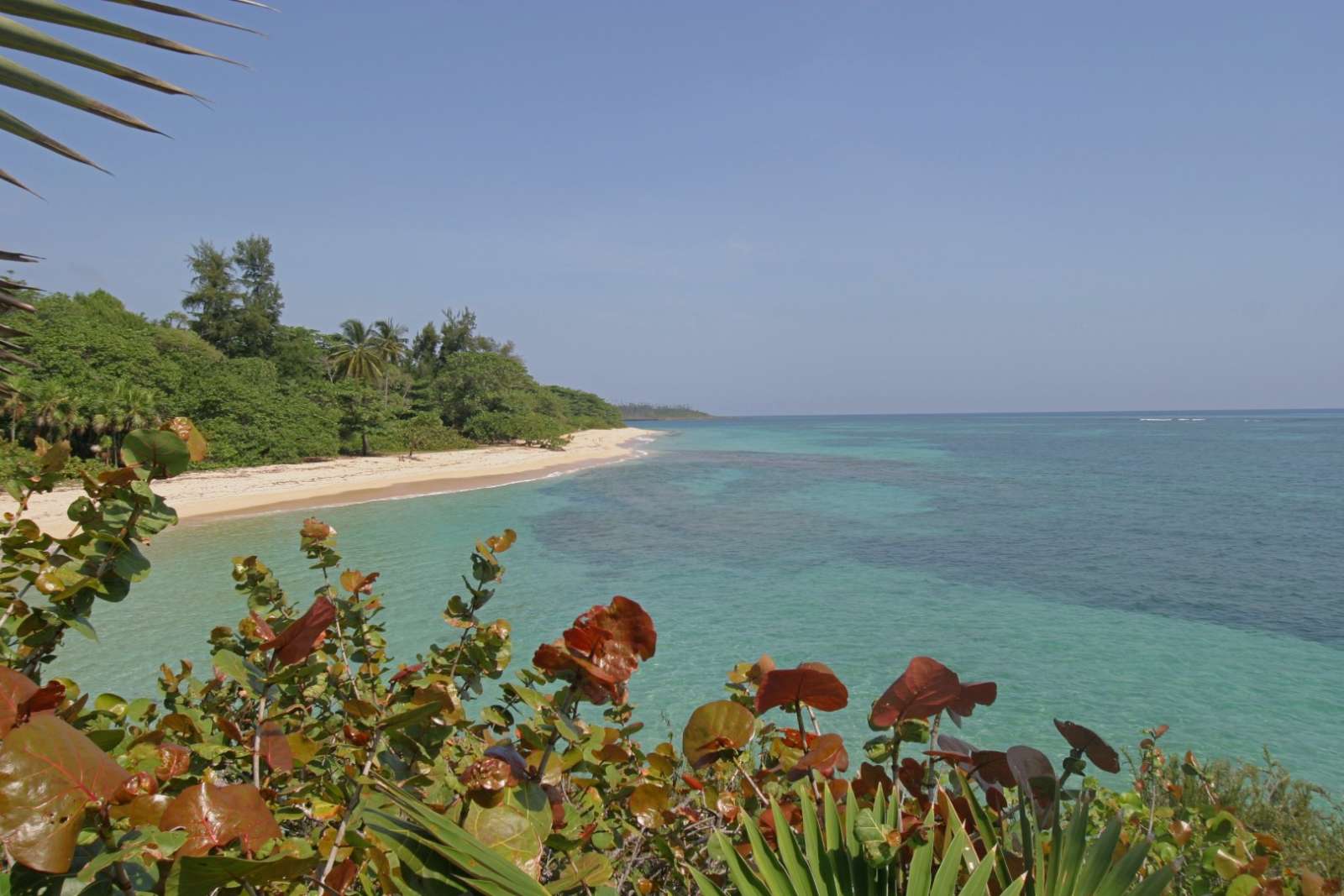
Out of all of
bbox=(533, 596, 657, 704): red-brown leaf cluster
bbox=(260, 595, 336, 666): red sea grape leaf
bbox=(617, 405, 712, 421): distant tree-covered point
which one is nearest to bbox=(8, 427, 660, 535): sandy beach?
bbox=(260, 595, 336, 666): red sea grape leaf

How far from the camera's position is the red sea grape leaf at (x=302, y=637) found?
3.30ft

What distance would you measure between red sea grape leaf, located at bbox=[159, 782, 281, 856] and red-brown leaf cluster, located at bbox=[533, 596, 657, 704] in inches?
15.5

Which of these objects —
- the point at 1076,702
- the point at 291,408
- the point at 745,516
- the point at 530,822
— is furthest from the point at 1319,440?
the point at 530,822

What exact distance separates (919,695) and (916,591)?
1242cm

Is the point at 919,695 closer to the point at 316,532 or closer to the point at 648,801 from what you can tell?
the point at 648,801

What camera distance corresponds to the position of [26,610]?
4.71 feet

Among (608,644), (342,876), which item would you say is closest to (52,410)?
(342,876)

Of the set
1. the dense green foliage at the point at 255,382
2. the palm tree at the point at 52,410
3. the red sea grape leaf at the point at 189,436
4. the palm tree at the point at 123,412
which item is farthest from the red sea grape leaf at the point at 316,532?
the palm tree at the point at 52,410

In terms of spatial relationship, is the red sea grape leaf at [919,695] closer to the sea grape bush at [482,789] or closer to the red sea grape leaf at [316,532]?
the sea grape bush at [482,789]

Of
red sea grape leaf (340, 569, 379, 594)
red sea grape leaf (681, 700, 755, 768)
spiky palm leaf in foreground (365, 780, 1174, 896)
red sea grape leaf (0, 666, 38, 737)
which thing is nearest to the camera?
red sea grape leaf (0, 666, 38, 737)

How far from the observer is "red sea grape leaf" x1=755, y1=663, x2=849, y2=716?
4.00 feet

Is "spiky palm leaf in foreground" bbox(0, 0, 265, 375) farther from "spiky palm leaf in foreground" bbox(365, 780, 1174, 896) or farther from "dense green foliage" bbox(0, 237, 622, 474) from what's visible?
"dense green foliage" bbox(0, 237, 622, 474)

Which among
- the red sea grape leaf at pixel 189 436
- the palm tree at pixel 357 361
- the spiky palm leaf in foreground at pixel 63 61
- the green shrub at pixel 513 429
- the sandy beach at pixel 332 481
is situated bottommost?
the sandy beach at pixel 332 481

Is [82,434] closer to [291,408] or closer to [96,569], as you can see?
[291,408]
